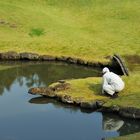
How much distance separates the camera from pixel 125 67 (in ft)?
158

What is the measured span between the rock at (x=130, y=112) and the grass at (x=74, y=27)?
54.0 ft

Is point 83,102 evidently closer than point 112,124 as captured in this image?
No

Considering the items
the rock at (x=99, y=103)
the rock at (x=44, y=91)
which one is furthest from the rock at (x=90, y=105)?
the rock at (x=44, y=91)

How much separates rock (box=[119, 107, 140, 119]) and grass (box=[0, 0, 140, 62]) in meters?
16.5

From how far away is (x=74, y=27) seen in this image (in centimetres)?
6738

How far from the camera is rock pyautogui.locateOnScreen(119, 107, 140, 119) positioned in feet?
121

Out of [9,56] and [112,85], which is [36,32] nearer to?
[9,56]

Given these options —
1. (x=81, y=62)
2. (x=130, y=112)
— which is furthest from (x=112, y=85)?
(x=81, y=62)

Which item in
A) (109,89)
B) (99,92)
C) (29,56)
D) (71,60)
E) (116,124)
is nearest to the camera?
(116,124)

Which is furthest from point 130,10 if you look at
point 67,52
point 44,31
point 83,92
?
point 83,92

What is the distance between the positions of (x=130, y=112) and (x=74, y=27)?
31.4 m

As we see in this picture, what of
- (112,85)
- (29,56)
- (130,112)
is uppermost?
(29,56)

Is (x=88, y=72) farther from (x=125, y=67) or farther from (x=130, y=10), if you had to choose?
(x=130, y=10)

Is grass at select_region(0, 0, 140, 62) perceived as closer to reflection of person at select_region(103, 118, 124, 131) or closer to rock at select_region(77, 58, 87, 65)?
rock at select_region(77, 58, 87, 65)
